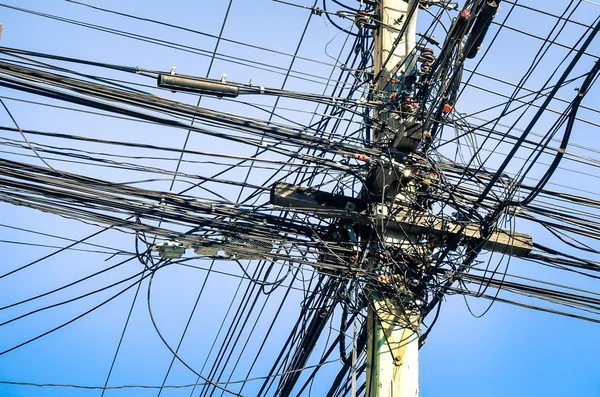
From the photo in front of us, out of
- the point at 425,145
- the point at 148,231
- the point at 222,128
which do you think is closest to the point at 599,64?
the point at 425,145

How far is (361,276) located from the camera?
5219mm

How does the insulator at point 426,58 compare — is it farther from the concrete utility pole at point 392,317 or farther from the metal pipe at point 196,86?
the metal pipe at point 196,86

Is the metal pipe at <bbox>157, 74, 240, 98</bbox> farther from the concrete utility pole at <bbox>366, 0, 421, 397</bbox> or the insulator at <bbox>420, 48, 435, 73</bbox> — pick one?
the insulator at <bbox>420, 48, 435, 73</bbox>

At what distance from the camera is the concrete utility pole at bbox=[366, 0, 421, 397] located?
4871mm

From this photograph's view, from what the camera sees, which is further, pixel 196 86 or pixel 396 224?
pixel 396 224

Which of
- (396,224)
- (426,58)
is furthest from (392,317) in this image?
(426,58)

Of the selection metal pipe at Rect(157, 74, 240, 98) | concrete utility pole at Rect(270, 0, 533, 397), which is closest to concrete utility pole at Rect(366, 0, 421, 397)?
concrete utility pole at Rect(270, 0, 533, 397)

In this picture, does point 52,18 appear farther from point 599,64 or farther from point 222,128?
point 599,64

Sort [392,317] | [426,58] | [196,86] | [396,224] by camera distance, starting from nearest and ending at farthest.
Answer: [196,86] < [392,317] < [396,224] < [426,58]

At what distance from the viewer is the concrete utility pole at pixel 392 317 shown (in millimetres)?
4871

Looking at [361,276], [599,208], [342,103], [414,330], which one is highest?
[342,103]

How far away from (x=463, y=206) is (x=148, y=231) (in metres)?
2.23

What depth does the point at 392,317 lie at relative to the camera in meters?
5.16

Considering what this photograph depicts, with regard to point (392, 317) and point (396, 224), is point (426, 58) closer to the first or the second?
point (396, 224)
